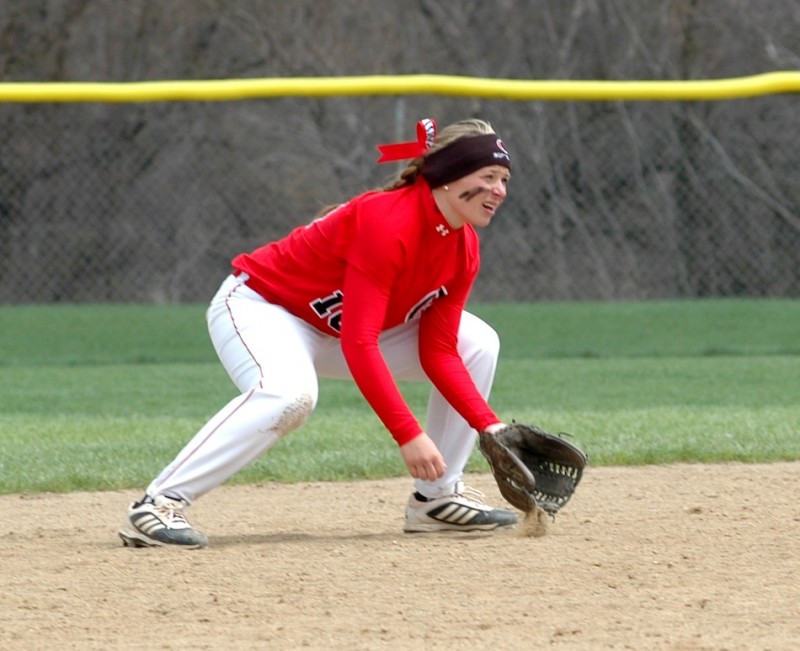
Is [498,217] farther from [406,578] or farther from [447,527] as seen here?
[406,578]

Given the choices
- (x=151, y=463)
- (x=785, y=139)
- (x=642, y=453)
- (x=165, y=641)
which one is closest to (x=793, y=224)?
(x=785, y=139)

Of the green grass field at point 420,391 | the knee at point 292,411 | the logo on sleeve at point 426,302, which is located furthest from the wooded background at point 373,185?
the knee at point 292,411

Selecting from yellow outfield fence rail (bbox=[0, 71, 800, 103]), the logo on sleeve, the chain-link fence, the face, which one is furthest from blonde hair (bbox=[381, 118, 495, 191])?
the chain-link fence

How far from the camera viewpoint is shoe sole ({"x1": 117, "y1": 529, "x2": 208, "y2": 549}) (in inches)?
154

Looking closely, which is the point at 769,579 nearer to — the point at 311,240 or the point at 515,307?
the point at 311,240

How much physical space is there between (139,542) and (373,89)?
240 inches

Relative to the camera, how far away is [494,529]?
429cm

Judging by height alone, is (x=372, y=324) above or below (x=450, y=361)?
above

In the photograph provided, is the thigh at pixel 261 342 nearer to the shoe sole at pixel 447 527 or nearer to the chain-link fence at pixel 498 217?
the shoe sole at pixel 447 527

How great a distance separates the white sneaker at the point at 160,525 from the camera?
12.8 ft

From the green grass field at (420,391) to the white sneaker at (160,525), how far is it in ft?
4.39

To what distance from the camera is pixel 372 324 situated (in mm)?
3762

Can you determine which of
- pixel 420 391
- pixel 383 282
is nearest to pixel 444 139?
pixel 383 282

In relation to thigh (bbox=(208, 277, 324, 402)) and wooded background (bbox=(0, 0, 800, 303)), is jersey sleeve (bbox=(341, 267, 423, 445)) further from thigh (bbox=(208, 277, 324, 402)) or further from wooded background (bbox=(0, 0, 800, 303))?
wooded background (bbox=(0, 0, 800, 303))
